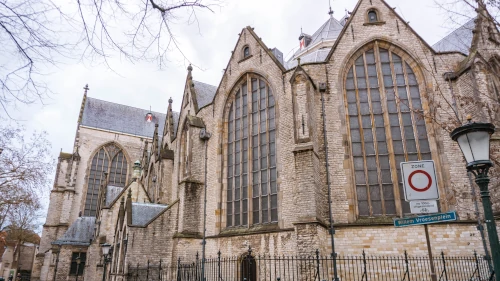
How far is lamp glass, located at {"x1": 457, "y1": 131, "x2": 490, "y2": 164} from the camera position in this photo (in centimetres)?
434

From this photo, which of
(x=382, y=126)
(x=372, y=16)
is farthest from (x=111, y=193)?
(x=372, y=16)

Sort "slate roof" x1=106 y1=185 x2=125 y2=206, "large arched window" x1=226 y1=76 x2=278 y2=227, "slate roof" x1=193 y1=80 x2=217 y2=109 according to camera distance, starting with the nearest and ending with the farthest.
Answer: "large arched window" x1=226 y1=76 x2=278 y2=227 → "slate roof" x1=193 y1=80 x2=217 y2=109 → "slate roof" x1=106 y1=185 x2=125 y2=206

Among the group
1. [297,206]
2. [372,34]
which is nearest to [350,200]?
[297,206]

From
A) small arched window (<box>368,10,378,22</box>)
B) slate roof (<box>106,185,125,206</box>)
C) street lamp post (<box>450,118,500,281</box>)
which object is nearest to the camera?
street lamp post (<box>450,118,500,281</box>)

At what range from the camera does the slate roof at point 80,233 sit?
27.1m

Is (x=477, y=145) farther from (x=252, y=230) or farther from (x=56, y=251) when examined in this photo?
(x=56, y=251)

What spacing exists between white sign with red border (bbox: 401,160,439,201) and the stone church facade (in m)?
5.87

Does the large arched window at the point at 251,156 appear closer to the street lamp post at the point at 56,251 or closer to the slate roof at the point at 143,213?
the slate roof at the point at 143,213

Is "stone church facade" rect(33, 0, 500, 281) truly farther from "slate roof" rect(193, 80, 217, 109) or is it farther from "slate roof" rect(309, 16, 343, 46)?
"slate roof" rect(309, 16, 343, 46)

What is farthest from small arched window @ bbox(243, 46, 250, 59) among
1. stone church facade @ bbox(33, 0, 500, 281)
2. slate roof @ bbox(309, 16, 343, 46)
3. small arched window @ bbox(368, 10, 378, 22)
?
slate roof @ bbox(309, 16, 343, 46)

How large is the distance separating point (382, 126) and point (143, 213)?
39.6ft

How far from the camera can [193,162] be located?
16.9m

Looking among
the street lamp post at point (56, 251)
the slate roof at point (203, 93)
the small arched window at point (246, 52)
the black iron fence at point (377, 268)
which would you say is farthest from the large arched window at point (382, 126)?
the street lamp post at point (56, 251)

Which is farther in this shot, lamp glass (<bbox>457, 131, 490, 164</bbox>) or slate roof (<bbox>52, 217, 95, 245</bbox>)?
slate roof (<bbox>52, 217, 95, 245</bbox>)
